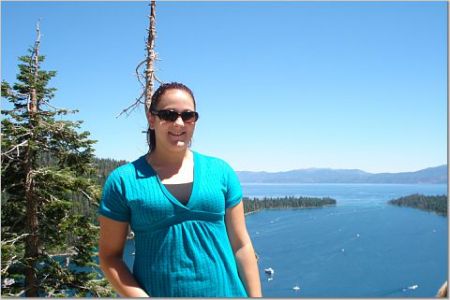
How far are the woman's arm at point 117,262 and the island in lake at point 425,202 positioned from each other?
6517cm

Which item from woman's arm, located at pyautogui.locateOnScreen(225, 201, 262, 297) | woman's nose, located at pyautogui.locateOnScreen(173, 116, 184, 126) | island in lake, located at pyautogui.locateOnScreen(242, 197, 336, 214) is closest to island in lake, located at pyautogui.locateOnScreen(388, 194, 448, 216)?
island in lake, located at pyautogui.locateOnScreen(242, 197, 336, 214)

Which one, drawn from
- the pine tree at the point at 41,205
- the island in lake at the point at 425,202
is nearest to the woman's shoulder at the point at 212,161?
the pine tree at the point at 41,205

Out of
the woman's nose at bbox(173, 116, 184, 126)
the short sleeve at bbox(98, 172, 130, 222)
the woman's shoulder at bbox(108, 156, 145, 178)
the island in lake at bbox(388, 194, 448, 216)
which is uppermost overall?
the woman's nose at bbox(173, 116, 184, 126)

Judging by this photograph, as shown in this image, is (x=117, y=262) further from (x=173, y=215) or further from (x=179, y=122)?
(x=179, y=122)

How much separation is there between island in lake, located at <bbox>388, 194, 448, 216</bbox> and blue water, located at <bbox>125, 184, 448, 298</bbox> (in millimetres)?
1281

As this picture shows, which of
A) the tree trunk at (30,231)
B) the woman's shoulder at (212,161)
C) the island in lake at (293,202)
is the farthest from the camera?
the island in lake at (293,202)

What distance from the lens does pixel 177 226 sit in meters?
1.09

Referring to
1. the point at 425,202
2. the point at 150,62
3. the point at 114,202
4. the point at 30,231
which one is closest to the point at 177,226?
the point at 114,202

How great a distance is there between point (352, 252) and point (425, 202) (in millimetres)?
27682

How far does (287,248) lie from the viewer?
54.1 metres

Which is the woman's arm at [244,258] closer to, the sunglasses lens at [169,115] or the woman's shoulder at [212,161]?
the woman's shoulder at [212,161]

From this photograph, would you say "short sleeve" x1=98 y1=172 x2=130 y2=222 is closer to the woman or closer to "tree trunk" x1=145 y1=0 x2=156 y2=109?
the woman

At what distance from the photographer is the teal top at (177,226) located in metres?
1.08

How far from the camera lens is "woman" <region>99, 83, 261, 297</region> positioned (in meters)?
1.08
